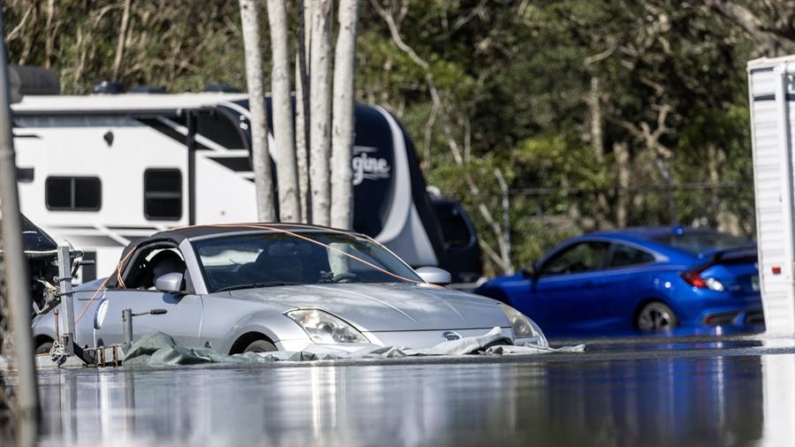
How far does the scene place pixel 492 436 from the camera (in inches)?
251

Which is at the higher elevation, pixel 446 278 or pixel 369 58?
pixel 369 58

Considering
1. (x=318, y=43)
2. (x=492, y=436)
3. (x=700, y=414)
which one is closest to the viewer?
(x=492, y=436)

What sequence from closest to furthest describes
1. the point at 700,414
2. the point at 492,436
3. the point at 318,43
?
the point at 492,436
the point at 700,414
the point at 318,43

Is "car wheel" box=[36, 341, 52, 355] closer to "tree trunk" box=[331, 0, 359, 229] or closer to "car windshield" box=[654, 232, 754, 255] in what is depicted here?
"tree trunk" box=[331, 0, 359, 229]

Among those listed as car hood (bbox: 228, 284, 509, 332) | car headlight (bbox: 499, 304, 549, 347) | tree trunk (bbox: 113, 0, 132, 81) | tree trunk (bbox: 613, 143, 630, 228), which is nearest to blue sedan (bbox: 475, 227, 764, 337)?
car headlight (bbox: 499, 304, 549, 347)

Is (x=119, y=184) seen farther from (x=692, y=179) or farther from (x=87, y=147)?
(x=692, y=179)

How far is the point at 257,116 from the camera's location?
17.9m

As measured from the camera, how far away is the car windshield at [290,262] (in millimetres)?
12141

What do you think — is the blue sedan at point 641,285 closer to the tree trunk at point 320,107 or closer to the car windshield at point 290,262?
the tree trunk at point 320,107

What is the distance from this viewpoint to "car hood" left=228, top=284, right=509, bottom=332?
11203 millimetres

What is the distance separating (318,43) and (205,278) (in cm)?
605

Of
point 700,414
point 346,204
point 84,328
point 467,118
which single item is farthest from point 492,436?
point 467,118

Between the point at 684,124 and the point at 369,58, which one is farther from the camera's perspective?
the point at 684,124

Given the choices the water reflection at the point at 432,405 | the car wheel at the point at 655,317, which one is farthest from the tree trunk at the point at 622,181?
the water reflection at the point at 432,405
